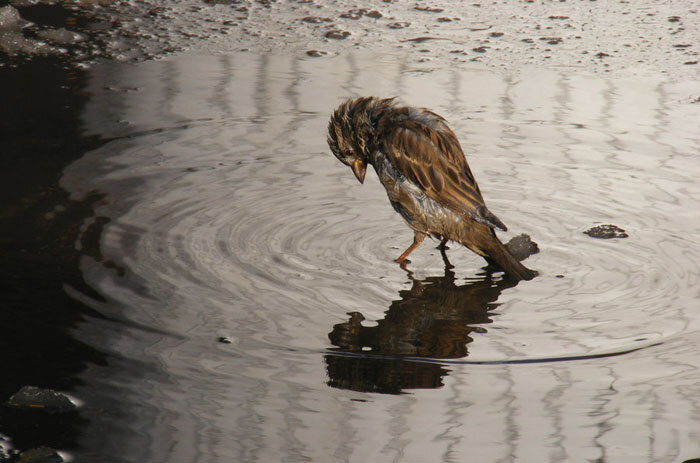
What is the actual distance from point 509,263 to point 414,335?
0.74 m

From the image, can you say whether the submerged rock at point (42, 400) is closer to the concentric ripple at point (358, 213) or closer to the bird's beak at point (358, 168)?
the concentric ripple at point (358, 213)

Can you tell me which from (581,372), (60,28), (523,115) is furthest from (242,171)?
(60,28)

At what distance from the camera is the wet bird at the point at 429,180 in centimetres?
450

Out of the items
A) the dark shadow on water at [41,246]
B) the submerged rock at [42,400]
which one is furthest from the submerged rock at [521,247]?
the submerged rock at [42,400]

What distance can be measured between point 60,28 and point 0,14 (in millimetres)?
488

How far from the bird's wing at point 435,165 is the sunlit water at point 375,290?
330 mm

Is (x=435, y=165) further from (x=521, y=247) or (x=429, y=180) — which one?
(x=521, y=247)

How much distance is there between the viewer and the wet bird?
4.50 meters

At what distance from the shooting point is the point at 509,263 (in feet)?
14.2

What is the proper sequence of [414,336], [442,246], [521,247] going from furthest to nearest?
1. [442,246]
2. [521,247]
3. [414,336]

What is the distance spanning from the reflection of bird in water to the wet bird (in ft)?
0.63

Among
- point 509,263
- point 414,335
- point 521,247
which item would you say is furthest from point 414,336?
point 521,247

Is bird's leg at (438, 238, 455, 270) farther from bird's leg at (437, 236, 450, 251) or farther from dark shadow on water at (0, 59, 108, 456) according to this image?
dark shadow on water at (0, 59, 108, 456)

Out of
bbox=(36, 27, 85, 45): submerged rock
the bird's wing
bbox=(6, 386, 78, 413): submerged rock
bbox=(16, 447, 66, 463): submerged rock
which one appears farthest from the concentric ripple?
bbox=(36, 27, 85, 45): submerged rock
